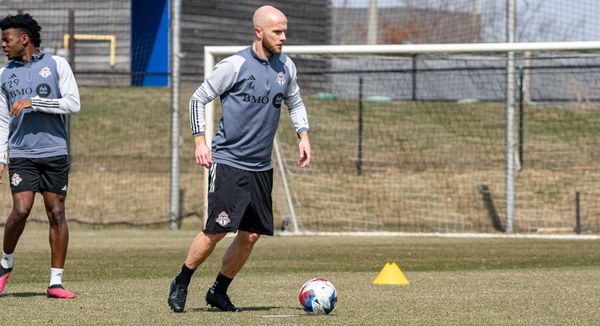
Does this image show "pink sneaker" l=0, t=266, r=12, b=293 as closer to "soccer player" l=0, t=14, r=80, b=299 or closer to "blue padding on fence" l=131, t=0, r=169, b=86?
"soccer player" l=0, t=14, r=80, b=299

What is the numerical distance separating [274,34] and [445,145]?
1664cm

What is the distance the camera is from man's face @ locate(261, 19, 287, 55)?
314 inches

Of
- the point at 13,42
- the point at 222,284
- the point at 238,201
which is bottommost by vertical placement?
the point at 222,284

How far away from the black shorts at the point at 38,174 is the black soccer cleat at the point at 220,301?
1735 millimetres

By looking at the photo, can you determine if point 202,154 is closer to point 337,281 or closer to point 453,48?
point 337,281

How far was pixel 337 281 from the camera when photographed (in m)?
10.7

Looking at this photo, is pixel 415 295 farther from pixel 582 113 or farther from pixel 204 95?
pixel 582 113

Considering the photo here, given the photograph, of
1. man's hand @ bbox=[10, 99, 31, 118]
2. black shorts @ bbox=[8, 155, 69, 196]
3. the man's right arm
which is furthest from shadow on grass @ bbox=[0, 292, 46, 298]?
man's hand @ bbox=[10, 99, 31, 118]

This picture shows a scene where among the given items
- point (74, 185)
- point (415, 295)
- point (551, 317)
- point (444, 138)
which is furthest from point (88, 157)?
point (551, 317)

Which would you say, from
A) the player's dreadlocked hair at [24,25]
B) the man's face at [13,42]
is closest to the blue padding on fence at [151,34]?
the player's dreadlocked hair at [24,25]

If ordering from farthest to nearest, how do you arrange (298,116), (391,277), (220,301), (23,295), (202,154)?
(391,277) → (23,295) → (298,116) → (220,301) → (202,154)

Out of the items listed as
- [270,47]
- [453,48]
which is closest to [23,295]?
[270,47]

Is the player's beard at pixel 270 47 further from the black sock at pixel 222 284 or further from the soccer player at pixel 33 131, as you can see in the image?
the soccer player at pixel 33 131

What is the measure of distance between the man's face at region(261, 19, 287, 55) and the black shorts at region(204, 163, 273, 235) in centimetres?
84
